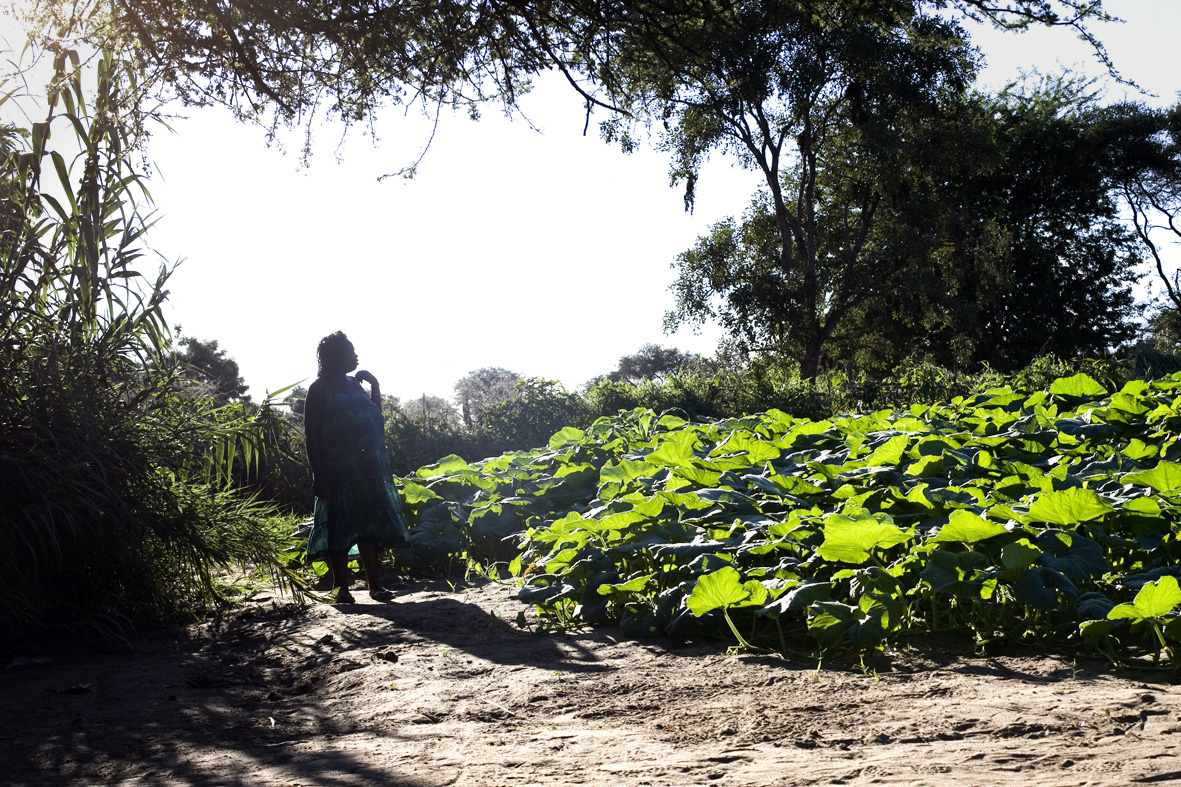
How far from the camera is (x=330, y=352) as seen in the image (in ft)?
18.1

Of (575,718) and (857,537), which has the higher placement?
(857,537)

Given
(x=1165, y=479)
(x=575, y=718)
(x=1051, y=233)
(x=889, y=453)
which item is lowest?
(x=575, y=718)

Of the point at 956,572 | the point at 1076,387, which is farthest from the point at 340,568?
the point at 1076,387

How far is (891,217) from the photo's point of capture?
18.9 m

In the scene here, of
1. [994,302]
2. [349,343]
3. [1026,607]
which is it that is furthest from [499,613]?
[994,302]

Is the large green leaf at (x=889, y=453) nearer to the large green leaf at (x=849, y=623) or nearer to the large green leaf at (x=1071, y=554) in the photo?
the large green leaf at (x=1071, y=554)

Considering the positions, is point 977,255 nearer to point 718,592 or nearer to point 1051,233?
point 1051,233

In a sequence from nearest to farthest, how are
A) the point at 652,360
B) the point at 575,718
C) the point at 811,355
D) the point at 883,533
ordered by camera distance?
the point at 575,718 → the point at 883,533 → the point at 811,355 → the point at 652,360

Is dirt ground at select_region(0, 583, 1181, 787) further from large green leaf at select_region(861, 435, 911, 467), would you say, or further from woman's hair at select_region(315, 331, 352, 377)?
woman's hair at select_region(315, 331, 352, 377)

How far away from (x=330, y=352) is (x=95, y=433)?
1513 mm

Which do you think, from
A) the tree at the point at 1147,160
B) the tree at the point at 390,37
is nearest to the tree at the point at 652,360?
the tree at the point at 1147,160

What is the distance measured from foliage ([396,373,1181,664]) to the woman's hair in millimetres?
1225

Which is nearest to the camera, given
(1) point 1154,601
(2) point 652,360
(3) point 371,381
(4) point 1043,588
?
(1) point 1154,601

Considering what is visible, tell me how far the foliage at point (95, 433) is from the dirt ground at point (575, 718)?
500 millimetres
